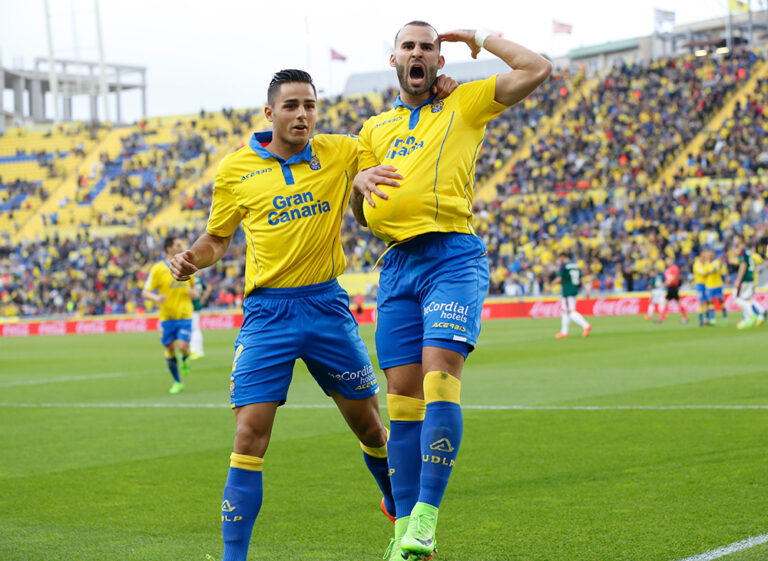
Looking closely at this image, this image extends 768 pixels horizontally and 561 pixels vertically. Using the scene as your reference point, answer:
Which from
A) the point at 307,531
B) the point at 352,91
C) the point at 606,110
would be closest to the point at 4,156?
the point at 352,91

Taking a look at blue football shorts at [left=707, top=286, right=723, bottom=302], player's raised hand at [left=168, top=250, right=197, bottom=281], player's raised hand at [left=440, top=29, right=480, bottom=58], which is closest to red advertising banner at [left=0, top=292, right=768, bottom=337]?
blue football shorts at [left=707, top=286, right=723, bottom=302]

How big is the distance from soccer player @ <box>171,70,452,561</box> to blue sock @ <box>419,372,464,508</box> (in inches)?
26.9

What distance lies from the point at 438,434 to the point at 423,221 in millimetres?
1077

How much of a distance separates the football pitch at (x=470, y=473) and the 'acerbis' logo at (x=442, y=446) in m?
0.73

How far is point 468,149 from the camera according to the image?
5.19m

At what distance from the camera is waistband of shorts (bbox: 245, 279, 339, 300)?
527cm

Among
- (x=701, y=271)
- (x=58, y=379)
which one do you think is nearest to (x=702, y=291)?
(x=701, y=271)

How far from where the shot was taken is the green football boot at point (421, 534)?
14.5 ft

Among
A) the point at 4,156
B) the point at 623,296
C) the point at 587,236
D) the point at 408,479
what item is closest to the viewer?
the point at 408,479

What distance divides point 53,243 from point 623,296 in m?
33.1

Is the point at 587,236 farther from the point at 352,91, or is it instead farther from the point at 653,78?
the point at 352,91

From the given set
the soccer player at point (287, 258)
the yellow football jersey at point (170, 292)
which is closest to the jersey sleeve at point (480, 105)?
the soccer player at point (287, 258)

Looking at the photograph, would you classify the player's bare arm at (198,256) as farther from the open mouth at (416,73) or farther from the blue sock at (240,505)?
the open mouth at (416,73)

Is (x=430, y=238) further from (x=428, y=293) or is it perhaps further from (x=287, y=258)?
(x=287, y=258)
